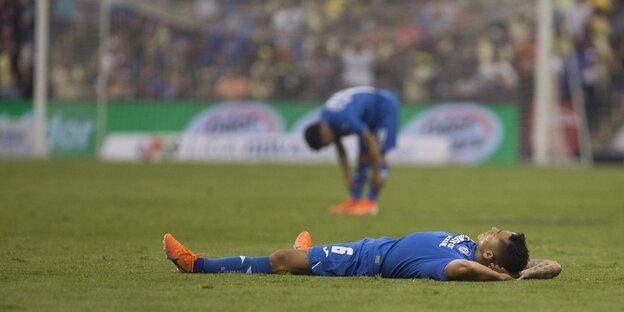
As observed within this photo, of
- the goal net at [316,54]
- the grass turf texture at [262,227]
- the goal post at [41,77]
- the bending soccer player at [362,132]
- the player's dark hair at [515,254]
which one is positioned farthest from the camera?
the goal post at [41,77]

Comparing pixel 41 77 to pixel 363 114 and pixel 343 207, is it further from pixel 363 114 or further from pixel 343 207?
pixel 343 207

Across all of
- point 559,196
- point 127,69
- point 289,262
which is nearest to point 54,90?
point 127,69

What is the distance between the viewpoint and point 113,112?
3384 cm

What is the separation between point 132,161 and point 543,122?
1071 cm

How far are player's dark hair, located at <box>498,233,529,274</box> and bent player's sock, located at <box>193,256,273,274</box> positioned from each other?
184 cm

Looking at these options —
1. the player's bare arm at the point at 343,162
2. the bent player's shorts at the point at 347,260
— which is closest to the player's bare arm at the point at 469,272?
the bent player's shorts at the point at 347,260

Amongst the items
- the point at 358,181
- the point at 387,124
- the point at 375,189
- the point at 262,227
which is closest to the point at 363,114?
the point at 387,124

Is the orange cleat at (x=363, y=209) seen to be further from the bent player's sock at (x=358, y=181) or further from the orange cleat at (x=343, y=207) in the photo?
the bent player's sock at (x=358, y=181)

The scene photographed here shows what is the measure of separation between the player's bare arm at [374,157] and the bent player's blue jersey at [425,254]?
8298mm

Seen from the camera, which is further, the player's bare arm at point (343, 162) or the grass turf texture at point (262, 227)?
the player's bare arm at point (343, 162)

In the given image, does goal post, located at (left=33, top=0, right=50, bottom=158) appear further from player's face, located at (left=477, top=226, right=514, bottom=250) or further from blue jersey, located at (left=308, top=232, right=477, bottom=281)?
player's face, located at (left=477, top=226, right=514, bottom=250)

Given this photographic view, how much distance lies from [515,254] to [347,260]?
1298 mm

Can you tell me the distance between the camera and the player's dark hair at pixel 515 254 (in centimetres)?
903

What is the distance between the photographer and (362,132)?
17.7m
